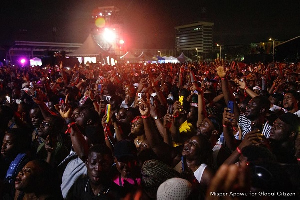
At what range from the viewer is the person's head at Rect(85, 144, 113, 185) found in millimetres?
2428

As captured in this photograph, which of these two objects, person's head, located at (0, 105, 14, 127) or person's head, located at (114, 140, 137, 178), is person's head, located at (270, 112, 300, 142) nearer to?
person's head, located at (114, 140, 137, 178)

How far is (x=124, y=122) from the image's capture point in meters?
4.57

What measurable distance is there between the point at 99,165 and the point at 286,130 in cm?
227

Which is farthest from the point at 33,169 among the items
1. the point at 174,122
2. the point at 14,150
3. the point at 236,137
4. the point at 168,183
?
the point at 236,137

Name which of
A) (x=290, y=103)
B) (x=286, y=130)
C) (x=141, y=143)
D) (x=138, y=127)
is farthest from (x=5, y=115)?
(x=290, y=103)

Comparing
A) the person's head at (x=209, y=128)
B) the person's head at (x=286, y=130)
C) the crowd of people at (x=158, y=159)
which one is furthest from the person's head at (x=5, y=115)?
the person's head at (x=286, y=130)

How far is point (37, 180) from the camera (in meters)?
2.37

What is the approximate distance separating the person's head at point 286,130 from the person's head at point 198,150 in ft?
3.37

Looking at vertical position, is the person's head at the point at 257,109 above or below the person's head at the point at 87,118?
above

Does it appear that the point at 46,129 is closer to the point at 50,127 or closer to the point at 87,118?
the point at 50,127

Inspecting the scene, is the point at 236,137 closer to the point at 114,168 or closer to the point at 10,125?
the point at 114,168

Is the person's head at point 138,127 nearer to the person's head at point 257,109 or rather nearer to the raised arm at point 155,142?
the raised arm at point 155,142

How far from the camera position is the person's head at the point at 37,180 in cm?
235

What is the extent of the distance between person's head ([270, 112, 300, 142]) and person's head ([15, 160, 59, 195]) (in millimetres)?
2565
